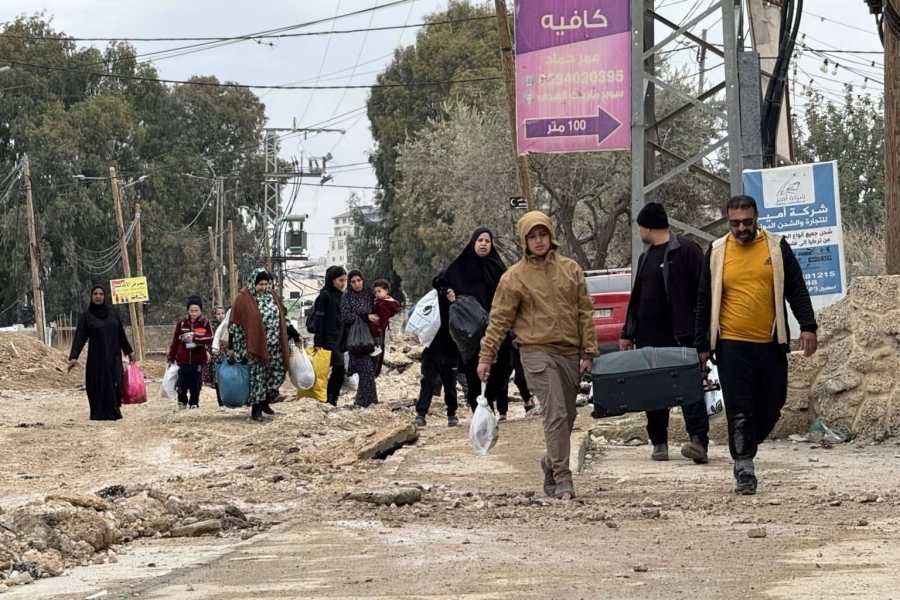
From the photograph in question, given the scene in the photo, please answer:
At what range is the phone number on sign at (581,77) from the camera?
605 inches

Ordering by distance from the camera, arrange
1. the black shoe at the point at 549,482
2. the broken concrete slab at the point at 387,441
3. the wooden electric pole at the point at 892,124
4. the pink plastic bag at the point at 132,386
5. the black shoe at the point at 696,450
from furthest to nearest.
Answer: the pink plastic bag at the point at 132,386
the broken concrete slab at the point at 387,441
the wooden electric pole at the point at 892,124
the black shoe at the point at 696,450
the black shoe at the point at 549,482

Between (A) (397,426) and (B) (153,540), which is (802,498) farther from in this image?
(A) (397,426)

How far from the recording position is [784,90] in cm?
1684

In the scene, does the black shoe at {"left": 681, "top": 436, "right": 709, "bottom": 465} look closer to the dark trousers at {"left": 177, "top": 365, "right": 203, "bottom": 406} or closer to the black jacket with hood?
the black jacket with hood

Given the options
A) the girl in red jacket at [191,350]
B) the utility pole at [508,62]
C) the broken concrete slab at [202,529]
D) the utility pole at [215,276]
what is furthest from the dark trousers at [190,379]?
the utility pole at [215,276]

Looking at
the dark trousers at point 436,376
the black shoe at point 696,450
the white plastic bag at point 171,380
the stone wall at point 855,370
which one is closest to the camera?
the black shoe at point 696,450

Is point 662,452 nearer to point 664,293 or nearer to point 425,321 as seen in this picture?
point 664,293

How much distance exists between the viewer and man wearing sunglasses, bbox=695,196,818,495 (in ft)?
28.9

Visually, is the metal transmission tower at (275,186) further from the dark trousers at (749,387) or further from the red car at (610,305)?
the dark trousers at (749,387)

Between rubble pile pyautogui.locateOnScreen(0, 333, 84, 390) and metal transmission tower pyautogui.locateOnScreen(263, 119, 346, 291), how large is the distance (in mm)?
27334

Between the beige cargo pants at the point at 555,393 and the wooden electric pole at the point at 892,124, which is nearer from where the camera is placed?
the beige cargo pants at the point at 555,393

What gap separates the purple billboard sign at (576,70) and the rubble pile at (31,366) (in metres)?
23.8

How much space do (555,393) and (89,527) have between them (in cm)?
271

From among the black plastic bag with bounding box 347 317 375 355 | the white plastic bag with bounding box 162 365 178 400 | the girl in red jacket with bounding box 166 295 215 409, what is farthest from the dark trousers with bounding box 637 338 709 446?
the white plastic bag with bounding box 162 365 178 400
